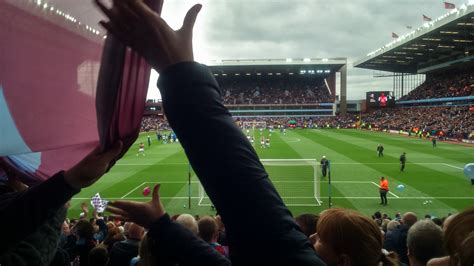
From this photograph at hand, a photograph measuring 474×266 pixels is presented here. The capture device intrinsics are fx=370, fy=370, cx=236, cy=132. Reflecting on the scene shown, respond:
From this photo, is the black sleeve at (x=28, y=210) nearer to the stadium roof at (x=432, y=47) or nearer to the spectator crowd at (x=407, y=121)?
the stadium roof at (x=432, y=47)

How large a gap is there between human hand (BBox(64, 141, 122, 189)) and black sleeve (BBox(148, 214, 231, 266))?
43 centimetres

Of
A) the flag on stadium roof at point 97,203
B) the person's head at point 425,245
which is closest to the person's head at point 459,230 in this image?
the person's head at point 425,245

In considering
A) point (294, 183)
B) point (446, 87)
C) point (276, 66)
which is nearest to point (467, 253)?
point (294, 183)

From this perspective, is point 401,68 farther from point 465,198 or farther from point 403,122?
point 465,198

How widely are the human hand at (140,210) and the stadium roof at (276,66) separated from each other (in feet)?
246

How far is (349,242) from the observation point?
5.36ft

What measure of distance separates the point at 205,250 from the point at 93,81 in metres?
1.23

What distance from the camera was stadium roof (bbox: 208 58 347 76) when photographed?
80188 millimetres

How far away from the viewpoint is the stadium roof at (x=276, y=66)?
80188mm

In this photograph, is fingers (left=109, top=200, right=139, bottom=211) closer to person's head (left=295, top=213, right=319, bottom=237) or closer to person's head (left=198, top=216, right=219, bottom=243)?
person's head (left=198, top=216, right=219, bottom=243)

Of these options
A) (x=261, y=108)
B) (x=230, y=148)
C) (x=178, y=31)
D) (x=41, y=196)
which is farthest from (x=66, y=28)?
(x=261, y=108)

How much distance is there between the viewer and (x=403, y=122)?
218ft

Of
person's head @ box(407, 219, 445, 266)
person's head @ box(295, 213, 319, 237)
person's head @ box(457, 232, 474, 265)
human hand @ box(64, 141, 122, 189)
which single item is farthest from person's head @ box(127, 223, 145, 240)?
person's head @ box(457, 232, 474, 265)

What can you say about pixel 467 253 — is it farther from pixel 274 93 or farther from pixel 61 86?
pixel 274 93
